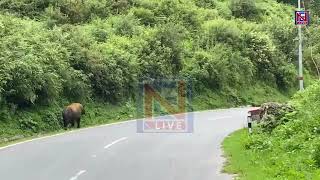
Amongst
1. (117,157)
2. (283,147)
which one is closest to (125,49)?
(117,157)

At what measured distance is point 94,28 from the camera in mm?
38469

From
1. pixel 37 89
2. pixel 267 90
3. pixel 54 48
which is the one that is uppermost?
pixel 54 48

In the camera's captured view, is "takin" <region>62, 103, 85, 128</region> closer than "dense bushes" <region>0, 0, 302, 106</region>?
Yes

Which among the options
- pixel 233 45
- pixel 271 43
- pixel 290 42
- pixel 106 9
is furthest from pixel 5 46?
pixel 290 42

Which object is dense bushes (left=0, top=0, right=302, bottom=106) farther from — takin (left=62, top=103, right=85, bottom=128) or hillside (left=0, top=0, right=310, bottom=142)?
takin (left=62, top=103, right=85, bottom=128)

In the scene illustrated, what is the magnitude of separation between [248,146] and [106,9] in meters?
30.2

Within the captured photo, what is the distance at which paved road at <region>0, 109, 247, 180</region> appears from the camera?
13141mm

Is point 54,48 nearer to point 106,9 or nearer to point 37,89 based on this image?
point 37,89
